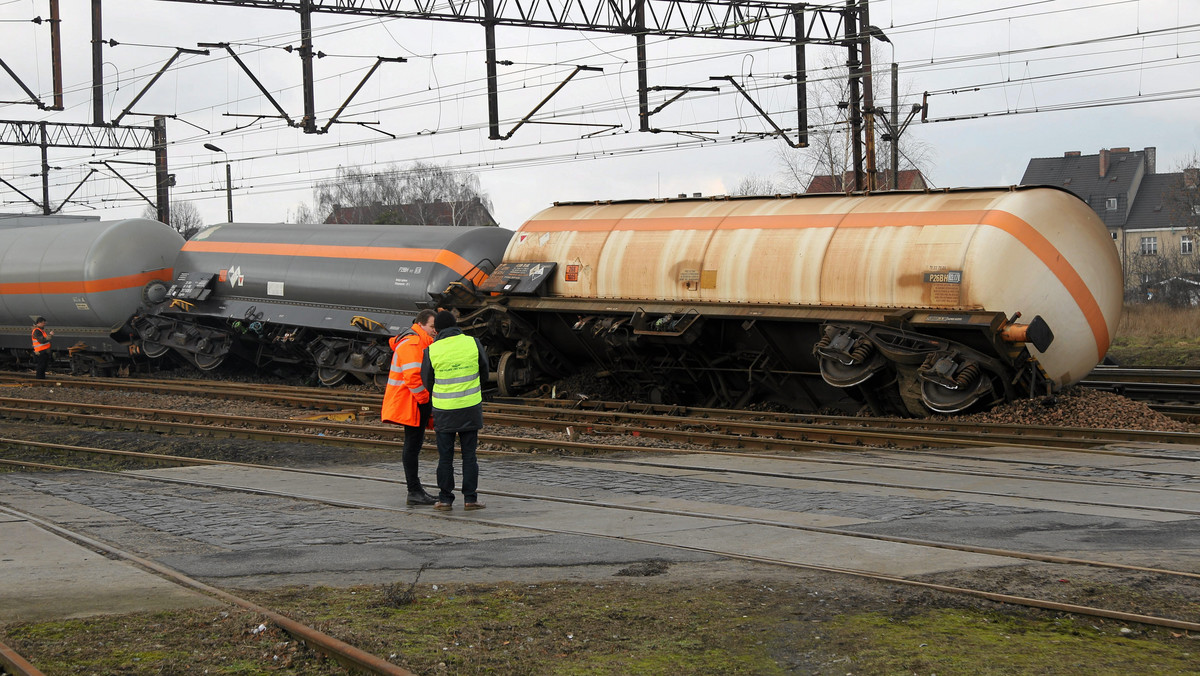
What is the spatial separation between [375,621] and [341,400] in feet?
47.7

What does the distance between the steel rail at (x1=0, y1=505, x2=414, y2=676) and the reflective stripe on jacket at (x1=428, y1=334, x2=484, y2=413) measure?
274 cm

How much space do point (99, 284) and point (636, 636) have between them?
2356 cm

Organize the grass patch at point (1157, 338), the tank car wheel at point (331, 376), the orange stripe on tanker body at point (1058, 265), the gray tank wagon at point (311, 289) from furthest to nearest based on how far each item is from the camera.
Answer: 1. the grass patch at point (1157, 338)
2. the tank car wheel at point (331, 376)
3. the gray tank wagon at point (311, 289)
4. the orange stripe on tanker body at point (1058, 265)

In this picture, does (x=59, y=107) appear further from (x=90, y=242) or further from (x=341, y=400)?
(x=341, y=400)

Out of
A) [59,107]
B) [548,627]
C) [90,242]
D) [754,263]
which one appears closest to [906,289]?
[754,263]

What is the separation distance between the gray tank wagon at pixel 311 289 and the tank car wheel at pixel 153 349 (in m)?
0.02

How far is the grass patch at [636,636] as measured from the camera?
4934 mm

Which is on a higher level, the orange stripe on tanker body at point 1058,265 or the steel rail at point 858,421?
the orange stripe on tanker body at point 1058,265

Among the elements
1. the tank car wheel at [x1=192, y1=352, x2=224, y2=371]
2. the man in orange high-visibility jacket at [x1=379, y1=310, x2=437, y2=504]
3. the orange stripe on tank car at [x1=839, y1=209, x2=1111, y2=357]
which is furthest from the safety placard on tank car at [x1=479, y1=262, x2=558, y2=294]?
the man in orange high-visibility jacket at [x1=379, y1=310, x2=437, y2=504]

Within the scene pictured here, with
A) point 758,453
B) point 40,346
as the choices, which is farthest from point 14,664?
point 40,346

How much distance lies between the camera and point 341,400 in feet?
65.0

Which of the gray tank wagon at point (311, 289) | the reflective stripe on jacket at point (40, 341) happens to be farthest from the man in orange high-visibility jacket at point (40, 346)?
the gray tank wagon at point (311, 289)

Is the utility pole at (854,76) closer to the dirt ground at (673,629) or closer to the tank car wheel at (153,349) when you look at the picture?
the tank car wheel at (153,349)

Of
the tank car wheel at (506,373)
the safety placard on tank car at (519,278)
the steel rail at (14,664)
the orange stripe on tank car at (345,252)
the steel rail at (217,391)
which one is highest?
the orange stripe on tank car at (345,252)
